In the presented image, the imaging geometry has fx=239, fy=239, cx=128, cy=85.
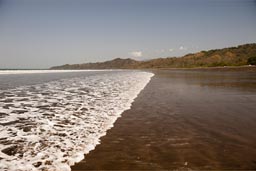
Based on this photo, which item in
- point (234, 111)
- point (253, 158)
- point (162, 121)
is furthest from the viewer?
point (234, 111)

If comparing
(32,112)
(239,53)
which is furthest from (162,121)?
(239,53)

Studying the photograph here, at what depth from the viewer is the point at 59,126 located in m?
6.27

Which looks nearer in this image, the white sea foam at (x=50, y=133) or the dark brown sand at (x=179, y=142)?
the dark brown sand at (x=179, y=142)

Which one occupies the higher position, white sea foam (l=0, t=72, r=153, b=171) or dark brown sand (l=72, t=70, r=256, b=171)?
white sea foam (l=0, t=72, r=153, b=171)

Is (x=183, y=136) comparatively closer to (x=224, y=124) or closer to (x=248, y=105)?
(x=224, y=124)

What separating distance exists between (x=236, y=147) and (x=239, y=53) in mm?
118700

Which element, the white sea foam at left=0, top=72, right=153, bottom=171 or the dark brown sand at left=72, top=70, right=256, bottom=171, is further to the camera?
the white sea foam at left=0, top=72, right=153, bottom=171

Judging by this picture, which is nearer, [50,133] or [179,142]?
[179,142]

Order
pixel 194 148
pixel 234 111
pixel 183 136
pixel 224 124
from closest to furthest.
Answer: pixel 194 148 → pixel 183 136 → pixel 224 124 → pixel 234 111

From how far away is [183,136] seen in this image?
5.19 metres

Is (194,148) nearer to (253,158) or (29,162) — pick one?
(253,158)

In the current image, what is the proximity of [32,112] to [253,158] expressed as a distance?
6.68 meters

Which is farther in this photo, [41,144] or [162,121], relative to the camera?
[162,121]

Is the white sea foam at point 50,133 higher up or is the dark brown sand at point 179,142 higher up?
the white sea foam at point 50,133
